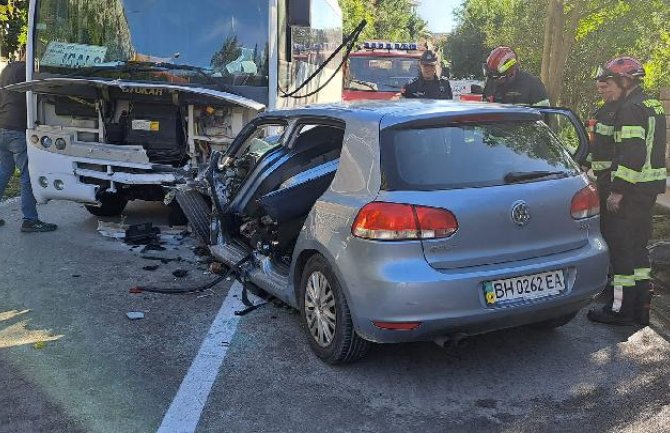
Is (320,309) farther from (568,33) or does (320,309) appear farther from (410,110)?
(568,33)

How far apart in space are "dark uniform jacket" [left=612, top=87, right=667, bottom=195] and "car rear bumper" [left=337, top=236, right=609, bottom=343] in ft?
4.02

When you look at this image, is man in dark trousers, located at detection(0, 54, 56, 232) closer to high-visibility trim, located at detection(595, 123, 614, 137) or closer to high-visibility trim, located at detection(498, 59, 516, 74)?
high-visibility trim, located at detection(498, 59, 516, 74)

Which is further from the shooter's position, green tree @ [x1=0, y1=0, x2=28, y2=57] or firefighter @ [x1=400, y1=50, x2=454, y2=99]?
green tree @ [x1=0, y1=0, x2=28, y2=57]

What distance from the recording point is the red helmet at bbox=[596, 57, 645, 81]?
4.96 m

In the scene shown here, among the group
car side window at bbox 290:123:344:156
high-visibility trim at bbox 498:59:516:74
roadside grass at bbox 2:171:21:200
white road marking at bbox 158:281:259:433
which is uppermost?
high-visibility trim at bbox 498:59:516:74

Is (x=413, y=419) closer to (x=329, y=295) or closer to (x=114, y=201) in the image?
(x=329, y=295)

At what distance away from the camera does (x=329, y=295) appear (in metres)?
4.20

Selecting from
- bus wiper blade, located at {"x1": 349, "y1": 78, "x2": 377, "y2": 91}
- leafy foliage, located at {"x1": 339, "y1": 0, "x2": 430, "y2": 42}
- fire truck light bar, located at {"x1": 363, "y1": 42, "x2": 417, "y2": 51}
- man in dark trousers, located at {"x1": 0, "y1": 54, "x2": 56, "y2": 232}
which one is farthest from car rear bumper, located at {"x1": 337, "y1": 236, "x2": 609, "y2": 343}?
leafy foliage, located at {"x1": 339, "y1": 0, "x2": 430, "y2": 42}

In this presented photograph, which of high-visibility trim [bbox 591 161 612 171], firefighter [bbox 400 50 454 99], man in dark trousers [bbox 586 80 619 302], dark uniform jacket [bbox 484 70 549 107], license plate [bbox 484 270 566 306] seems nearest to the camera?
license plate [bbox 484 270 566 306]

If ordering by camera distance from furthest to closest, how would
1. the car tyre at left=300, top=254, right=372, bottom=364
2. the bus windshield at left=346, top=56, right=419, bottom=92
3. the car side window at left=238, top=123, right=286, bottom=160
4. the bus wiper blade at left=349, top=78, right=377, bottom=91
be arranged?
the bus windshield at left=346, top=56, right=419, bottom=92, the bus wiper blade at left=349, top=78, right=377, bottom=91, the car side window at left=238, top=123, right=286, bottom=160, the car tyre at left=300, top=254, right=372, bottom=364

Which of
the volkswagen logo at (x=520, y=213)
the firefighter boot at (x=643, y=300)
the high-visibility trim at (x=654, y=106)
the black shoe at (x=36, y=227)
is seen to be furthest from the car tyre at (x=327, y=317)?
the black shoe at (x=36, y=227)

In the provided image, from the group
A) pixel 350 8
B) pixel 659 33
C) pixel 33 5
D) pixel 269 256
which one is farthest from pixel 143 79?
pixel 350 8

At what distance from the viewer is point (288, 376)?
4.11 metres

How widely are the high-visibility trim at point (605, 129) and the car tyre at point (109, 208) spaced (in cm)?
535
